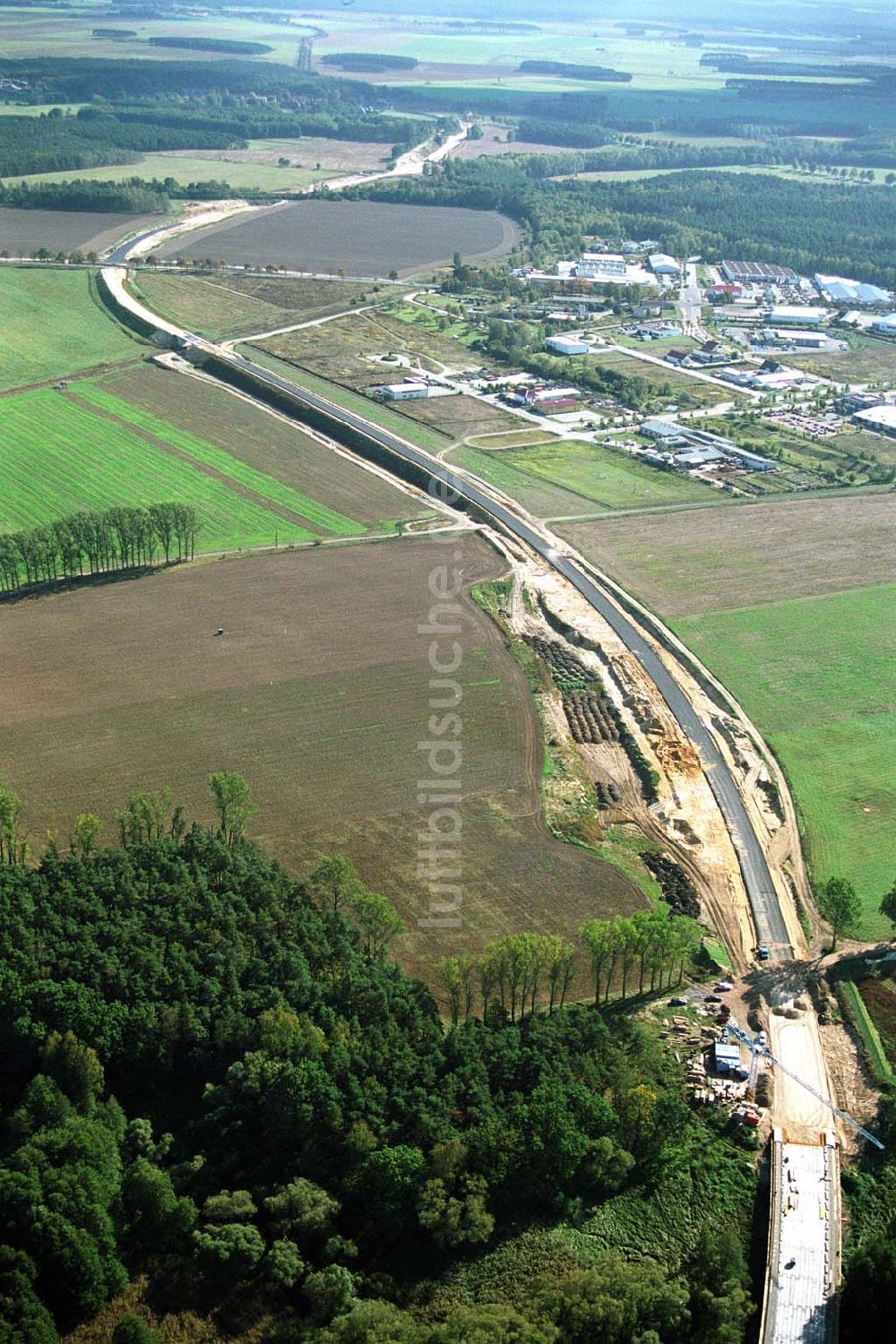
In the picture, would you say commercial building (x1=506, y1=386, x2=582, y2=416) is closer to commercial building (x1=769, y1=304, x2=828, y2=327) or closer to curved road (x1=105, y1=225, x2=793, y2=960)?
curved road (x1=105, y1=225, x2=793, y2=960)

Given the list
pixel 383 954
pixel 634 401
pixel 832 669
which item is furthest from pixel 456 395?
pixel 383 954

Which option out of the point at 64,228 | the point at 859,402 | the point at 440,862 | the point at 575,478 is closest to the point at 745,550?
the point at 575,478

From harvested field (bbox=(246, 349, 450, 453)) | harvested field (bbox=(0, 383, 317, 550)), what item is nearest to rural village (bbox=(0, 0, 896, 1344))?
harvested field (bbox=(0, 383, 317, 550))

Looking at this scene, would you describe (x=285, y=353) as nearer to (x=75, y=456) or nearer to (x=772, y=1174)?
(x=75, y=456)

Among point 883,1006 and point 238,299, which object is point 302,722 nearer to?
point 883,1006

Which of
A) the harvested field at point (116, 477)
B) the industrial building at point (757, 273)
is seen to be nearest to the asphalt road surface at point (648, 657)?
the harvested field at point (116, 477)

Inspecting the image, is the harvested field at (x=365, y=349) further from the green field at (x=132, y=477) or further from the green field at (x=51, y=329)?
the green field at (x=132, y=477)
